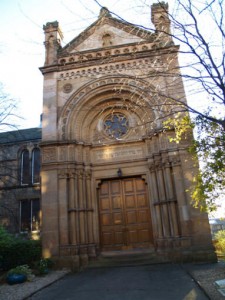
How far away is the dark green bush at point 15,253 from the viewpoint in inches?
433

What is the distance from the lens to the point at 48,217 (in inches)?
459

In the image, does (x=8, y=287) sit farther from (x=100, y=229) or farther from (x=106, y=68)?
(x=106, y=68)

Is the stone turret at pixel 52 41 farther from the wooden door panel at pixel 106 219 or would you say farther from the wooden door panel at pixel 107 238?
the wooden door panel at pixel 107 238

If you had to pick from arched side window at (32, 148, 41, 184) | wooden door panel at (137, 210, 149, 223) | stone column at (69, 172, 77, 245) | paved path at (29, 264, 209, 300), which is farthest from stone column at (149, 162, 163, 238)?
arched side window at (32, 148, 41, 184)

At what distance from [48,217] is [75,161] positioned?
2.75m

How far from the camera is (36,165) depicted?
20.8m

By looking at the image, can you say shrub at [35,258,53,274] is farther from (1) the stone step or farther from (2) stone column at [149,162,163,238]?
(2) stone column at [149,162,163,238]

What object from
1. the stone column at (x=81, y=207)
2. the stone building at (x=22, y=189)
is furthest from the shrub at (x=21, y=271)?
the stone building at (x=22, y=189)

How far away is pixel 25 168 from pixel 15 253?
34.3ft

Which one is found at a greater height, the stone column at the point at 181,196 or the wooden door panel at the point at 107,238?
the stone column at the point at 181,196

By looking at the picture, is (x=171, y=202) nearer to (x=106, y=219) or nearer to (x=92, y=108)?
(x=106, y=219)

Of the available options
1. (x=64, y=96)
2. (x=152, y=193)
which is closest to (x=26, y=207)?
(x=64, y=96)

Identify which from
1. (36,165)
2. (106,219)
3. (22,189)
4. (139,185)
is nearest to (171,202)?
(139,185)

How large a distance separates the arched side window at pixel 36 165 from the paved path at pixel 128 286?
11314 millimetres
